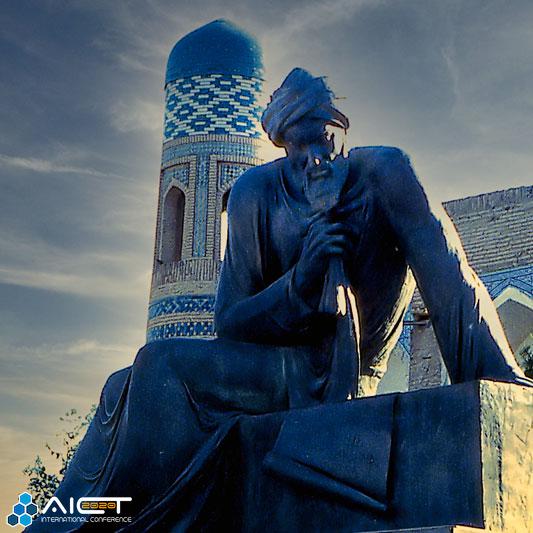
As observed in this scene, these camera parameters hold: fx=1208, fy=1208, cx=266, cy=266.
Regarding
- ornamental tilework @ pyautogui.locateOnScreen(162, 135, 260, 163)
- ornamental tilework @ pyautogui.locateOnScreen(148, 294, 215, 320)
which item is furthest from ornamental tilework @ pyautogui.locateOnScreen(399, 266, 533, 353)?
ornamental tilework @ pyautogui.locateOnScreen(162, 135, 260, 163)

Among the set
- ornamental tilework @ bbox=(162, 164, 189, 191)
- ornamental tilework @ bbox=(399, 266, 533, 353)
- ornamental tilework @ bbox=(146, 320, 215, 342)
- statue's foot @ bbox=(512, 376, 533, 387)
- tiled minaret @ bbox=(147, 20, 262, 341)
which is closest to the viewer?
statue's foot @ bbox=(512, 376, 533, 387)

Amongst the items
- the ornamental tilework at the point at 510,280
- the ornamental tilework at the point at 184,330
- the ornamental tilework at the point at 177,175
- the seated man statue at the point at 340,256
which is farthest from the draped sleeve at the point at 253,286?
the ornamental tilework at the point at 177,175

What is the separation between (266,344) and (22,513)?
1629mm

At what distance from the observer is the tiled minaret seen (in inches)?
466

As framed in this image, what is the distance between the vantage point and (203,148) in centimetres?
1205

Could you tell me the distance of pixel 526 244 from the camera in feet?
30.6

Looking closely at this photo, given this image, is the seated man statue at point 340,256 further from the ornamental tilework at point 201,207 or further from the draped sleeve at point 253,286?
the ornamental tilework at point 201,207

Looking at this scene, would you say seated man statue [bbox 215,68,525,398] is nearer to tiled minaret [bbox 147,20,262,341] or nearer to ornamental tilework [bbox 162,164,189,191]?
tiled minaret [bbox 147,20,262,341]

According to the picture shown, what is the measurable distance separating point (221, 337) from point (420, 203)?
1.47ft

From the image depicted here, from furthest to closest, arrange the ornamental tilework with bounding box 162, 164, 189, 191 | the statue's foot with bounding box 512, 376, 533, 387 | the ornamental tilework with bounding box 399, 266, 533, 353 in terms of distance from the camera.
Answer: the ornamental tilework with bounding box 162, 164, 189, 191 < the ornamental tilework with bounding box 399, 266, 533, 353 < the statue's foot with bounding box 512, 376, 533, 387

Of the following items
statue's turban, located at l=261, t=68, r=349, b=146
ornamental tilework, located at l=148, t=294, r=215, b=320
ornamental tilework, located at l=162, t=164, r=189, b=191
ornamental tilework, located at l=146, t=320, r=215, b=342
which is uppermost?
ornamental tilework, located at l=162, t=164, r=189, b=191

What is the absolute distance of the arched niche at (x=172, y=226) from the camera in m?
12.5

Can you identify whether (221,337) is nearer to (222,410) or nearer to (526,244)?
(222,410)

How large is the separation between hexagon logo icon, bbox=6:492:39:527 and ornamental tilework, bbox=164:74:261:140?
8.39 m
